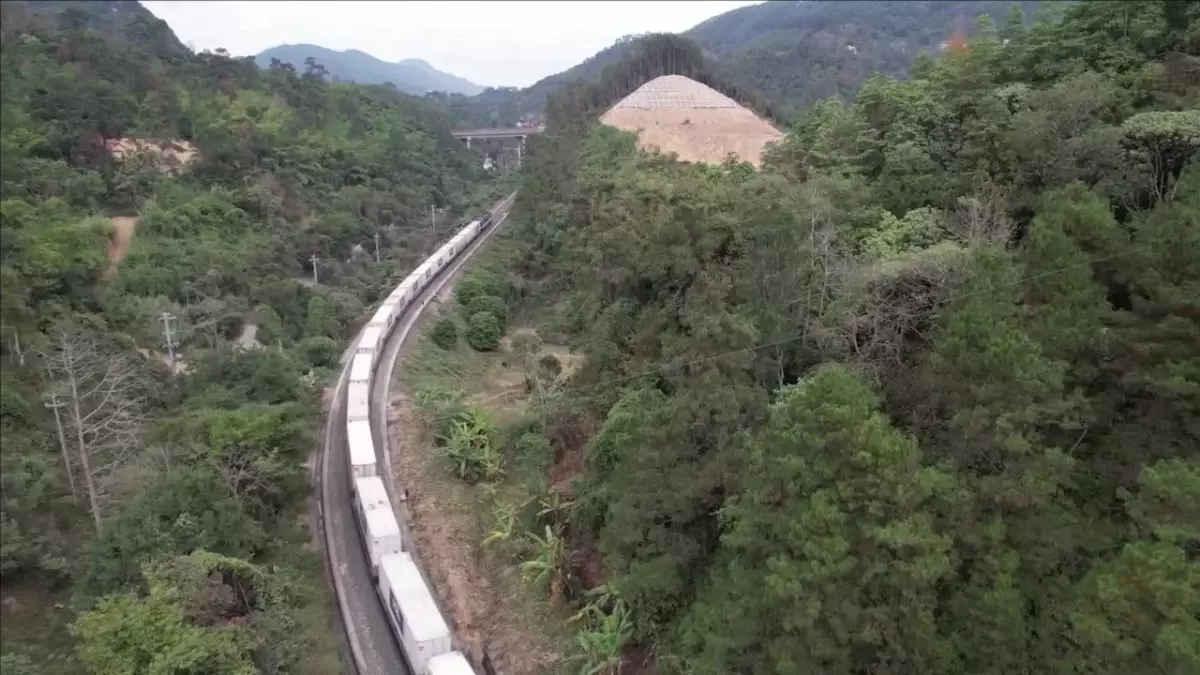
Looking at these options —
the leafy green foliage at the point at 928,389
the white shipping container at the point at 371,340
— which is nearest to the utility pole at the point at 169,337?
the white shipping container at the point at 371,340

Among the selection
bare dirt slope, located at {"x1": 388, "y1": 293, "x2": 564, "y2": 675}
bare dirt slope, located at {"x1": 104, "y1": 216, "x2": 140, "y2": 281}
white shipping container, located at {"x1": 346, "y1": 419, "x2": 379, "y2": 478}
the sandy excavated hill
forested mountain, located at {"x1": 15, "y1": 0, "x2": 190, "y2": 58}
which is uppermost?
forested mountain, located at {"x1": 15, "y1": 0, "x2": 190, "y2": 58}

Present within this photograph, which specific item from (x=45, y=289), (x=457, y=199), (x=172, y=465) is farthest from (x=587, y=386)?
(x=457, y=199)

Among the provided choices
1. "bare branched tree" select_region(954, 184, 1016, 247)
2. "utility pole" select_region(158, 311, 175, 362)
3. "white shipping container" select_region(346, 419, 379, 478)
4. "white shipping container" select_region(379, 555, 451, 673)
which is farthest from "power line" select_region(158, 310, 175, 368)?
"bare branched tree" select_region(954, 184, 1016, 247)

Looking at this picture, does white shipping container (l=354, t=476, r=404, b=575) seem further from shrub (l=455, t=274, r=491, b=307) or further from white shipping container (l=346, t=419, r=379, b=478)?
shrub (l=455, t=274, r=491, b=307)

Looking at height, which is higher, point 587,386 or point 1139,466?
point 1139,466

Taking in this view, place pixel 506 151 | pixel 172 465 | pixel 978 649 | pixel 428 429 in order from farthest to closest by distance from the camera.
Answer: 1. pixel 506 151
2. pixel 428 429
3. pixel 172 465
4. pixel 978 649

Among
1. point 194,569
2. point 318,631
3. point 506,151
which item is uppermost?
point 506,151

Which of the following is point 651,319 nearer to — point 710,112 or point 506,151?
point 710,112
